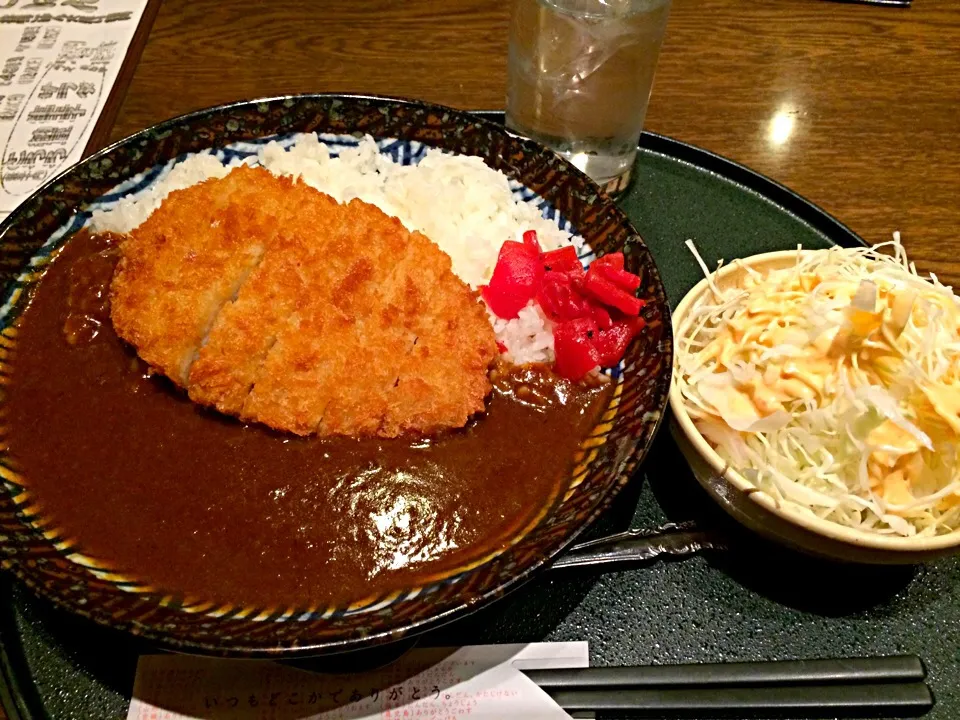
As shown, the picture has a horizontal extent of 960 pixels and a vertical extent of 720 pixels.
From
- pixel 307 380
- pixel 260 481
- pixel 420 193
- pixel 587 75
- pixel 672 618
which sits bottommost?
pixel 672 618

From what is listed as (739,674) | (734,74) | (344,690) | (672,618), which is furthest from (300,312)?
(734,74)

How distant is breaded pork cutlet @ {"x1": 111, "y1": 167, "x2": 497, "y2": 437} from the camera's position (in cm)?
151

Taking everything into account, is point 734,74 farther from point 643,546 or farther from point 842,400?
point 643,546

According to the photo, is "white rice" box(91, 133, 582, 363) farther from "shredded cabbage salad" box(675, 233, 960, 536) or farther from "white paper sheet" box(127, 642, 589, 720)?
"white paper sheet" box(127, 642, 589, 720)

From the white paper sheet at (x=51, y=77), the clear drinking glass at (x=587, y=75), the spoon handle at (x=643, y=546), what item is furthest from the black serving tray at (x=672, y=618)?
the white paper sheet at (x=51, y=77)

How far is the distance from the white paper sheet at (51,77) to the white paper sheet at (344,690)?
5.37 feet

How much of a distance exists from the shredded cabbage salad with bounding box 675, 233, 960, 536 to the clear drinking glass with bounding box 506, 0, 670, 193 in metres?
0.70

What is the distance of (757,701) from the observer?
1.26 metres

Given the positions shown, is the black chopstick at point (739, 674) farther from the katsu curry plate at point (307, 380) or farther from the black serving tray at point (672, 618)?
the katsu curry plate at point (307, 380)

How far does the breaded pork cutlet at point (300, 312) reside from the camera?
1515 mm

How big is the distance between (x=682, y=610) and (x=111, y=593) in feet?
3.49

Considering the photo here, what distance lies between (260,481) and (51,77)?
6.86ft

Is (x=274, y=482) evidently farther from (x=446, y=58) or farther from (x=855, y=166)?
(x=855, y=166)

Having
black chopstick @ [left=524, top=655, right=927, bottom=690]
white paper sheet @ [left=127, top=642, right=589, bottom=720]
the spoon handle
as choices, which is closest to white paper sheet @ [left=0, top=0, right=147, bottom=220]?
white paper sheet @ [left=127, top=642, right=589, bottom=720]
